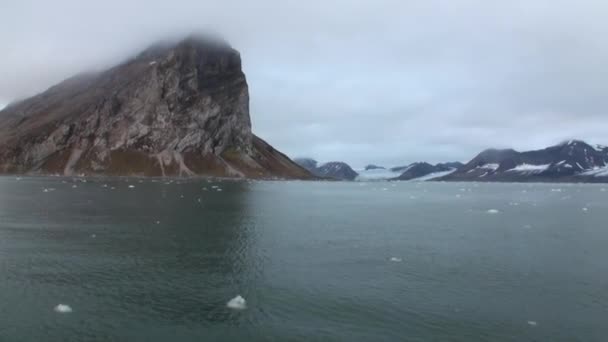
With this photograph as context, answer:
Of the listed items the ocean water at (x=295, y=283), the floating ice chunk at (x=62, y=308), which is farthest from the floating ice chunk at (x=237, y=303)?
the floating ice chunk at (x=62, y=308)

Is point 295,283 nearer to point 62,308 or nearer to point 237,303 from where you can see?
point 237,303

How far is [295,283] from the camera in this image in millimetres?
29672

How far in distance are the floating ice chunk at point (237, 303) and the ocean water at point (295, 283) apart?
0.38 ft

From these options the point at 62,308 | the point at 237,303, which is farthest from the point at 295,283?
the point at 62,308

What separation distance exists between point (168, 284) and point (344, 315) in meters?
11.9

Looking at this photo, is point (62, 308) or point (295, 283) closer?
point (62, 308)

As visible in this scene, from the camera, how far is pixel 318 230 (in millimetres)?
53875

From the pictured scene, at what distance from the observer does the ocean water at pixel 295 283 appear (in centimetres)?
2214

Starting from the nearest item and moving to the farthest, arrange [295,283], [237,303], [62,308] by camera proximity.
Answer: [62,308] < [237,303] < [295,283]

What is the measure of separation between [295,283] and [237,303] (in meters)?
5.33

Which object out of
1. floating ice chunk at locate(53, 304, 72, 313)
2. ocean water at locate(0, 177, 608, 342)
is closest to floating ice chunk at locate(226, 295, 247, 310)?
ocean water at locate(0, 177, 608, 342)

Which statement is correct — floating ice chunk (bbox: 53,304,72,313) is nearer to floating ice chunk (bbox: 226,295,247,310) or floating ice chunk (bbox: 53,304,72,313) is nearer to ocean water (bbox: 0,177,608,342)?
ocean water (bbox: 0,177,608,342)

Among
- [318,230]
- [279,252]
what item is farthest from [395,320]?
[318,230]

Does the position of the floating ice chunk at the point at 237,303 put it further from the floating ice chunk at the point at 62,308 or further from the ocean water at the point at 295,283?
the floating ice chunk at the point at 62,308
